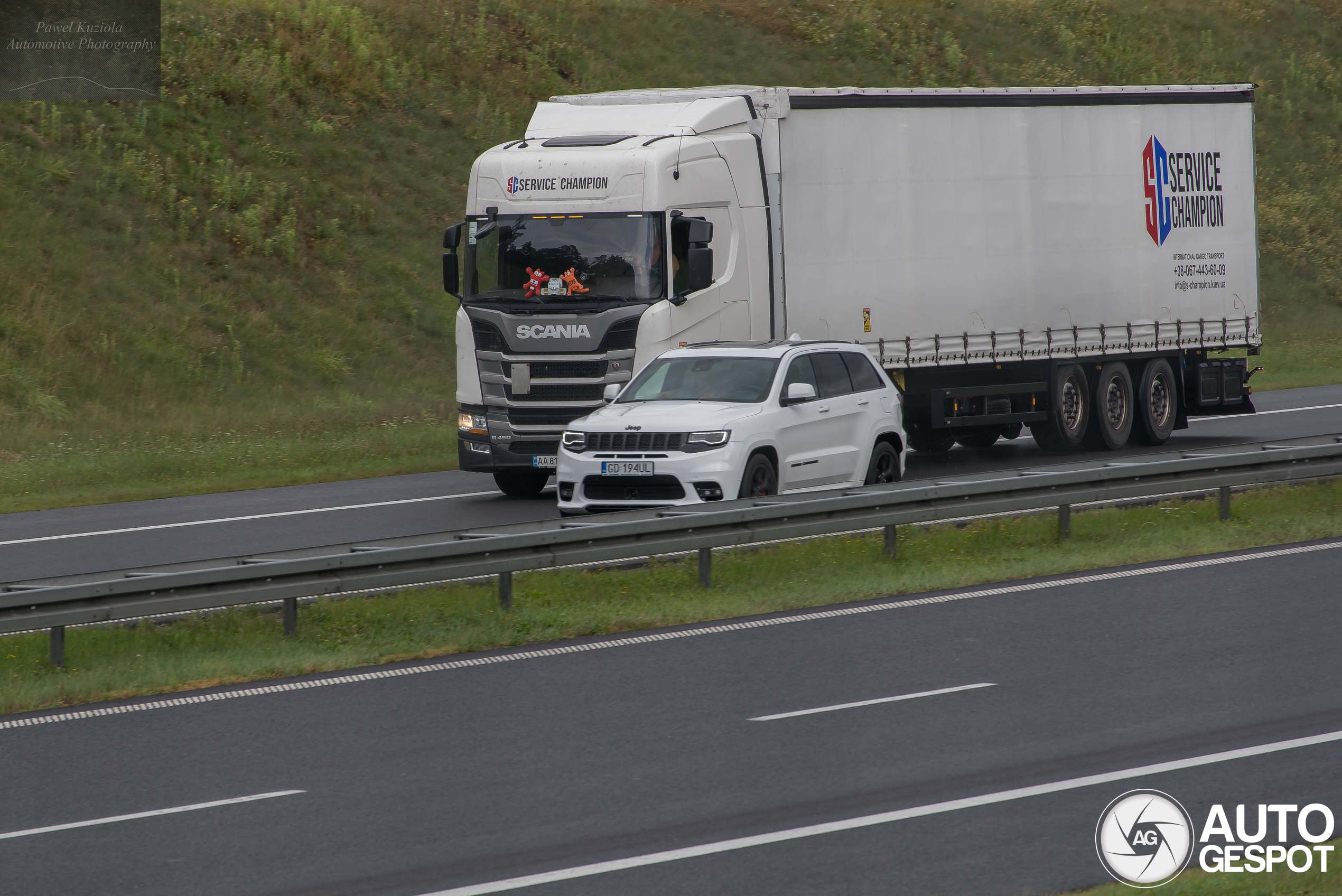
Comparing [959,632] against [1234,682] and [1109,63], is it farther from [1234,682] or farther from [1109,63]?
[1109,63]

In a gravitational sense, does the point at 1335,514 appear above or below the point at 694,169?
below

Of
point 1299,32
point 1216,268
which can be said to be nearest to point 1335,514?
point 1216,268

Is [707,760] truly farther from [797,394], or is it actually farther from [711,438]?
[797,394]

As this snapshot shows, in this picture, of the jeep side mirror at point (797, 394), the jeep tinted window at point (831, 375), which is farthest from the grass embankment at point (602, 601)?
the jeep tinted window at point (831, 375)

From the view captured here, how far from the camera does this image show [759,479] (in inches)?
616

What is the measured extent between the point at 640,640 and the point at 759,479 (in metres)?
4.27

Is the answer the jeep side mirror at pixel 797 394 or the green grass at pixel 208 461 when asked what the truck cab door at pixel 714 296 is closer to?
the jeep side mirror at pixel 797 394

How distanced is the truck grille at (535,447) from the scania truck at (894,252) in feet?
0.08

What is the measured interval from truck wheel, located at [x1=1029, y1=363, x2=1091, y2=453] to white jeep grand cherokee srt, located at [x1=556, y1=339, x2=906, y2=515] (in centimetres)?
566

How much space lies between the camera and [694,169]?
62.3 feet

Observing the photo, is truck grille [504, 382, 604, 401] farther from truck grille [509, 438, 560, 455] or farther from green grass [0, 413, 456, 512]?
green grass [0, 413, 456, 512]

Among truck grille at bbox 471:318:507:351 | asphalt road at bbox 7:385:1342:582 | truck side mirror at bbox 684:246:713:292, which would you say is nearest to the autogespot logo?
asphalt road at bbox 7:385:1342:582

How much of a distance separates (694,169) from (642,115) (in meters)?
1.13

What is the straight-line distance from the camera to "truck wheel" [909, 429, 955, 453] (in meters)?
23.4
